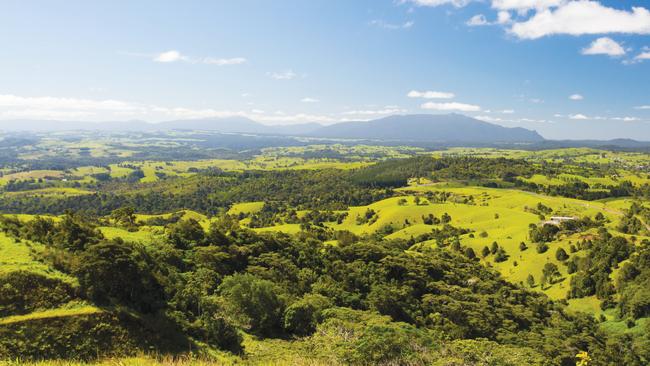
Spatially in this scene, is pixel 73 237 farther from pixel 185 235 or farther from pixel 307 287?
→ pixel 307 287

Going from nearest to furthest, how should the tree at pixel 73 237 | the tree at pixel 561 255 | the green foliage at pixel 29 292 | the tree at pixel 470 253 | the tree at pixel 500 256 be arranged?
1. the green foliage at pixel 29 292
2. the tree at pixel 73 237
3. the tree at pixel 561 255
4. the tree at pixel 500 256
5. the tree at pixel 470 253

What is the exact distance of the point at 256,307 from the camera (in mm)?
31969

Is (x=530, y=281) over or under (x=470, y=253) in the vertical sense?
under

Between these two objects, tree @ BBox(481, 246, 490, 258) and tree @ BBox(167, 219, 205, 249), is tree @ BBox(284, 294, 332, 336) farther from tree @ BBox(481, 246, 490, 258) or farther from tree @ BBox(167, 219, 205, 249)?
tree @ BBox(481, 246, 490, 258)

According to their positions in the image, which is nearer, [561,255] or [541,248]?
[561,255]

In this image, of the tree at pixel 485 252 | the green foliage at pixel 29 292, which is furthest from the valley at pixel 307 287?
the tree at pixel 485 252

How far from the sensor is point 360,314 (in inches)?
1425

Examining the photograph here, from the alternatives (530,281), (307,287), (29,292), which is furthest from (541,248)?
(29,292)

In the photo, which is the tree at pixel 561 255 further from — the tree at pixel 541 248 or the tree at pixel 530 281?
the tree at pixel 530 281

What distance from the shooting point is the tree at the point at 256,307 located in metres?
32.0

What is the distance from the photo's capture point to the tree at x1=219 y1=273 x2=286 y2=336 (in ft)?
105

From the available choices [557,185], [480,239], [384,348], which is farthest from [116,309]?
[557,185]

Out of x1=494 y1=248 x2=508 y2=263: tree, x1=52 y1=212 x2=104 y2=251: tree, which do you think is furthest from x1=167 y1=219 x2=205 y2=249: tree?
x1=494 y1=248 x2=508 y2=263: tree

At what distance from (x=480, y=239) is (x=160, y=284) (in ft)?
313
